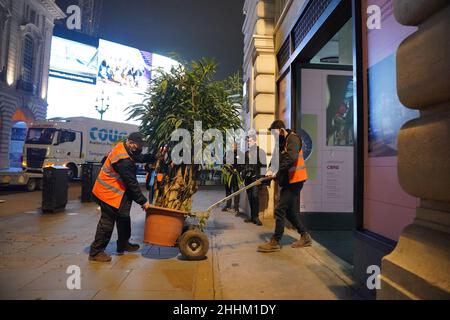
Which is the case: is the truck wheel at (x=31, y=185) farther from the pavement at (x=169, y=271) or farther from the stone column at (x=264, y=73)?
the stone column at (x=264, y=73)

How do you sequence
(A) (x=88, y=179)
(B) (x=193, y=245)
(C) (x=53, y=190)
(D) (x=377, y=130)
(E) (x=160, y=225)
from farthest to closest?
(A) (x=88, y=179) → (C) (x=53, y=190) → (B) (x=193, y=245) → (E) (x=160, y=225) → (D) (x=377, y=130)

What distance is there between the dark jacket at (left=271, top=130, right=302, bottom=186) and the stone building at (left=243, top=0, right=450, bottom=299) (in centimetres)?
91

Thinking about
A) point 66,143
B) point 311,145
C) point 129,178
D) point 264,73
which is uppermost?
point 264,73

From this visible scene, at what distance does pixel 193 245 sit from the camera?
425 centimetres

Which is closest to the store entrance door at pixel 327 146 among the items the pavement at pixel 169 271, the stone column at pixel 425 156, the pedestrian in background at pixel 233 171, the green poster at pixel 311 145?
the green poster at pixel 311 145

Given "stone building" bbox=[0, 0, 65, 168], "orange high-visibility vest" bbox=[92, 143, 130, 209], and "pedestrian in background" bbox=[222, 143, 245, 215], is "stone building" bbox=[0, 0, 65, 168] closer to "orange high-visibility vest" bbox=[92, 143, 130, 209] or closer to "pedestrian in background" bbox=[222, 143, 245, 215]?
"pedestrian in background" bbox=[222, 143, 245, 215]

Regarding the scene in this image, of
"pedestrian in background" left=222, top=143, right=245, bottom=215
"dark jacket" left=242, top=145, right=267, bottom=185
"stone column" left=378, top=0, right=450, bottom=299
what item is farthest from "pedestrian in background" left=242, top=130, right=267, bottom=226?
"stone column" left=378, top=0, right=450, bottom=299

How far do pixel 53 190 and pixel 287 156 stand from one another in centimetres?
608

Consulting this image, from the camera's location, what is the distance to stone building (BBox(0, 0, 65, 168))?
86.4 ft

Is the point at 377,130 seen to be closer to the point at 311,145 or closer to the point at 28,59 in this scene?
the point at 311,145

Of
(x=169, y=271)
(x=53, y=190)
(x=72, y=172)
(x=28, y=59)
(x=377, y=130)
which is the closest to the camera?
(x=377, y=130)

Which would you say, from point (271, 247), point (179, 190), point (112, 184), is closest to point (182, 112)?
point (179, 190)

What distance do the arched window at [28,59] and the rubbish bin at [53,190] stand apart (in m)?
26.4

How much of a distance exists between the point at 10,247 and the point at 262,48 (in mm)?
6619
